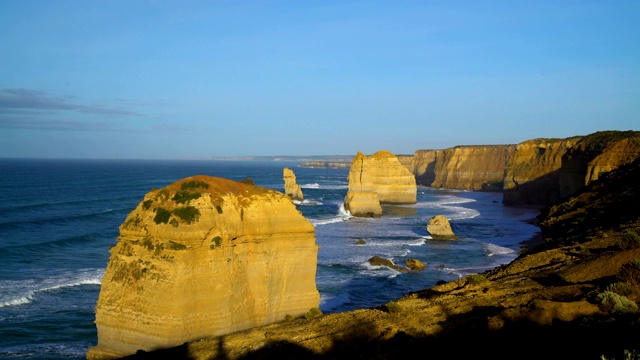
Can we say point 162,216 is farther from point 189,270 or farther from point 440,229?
point 440,229

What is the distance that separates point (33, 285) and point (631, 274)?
30.2 m

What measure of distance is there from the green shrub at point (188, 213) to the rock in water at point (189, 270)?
0.03m

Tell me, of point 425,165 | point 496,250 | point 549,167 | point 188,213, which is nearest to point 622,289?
point 188,213

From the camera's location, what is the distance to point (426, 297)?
57.7 feet

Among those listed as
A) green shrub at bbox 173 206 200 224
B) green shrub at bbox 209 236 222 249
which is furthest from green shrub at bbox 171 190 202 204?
green shrub at bbox 209 236 222 249

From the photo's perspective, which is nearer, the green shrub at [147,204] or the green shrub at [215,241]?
the green shrub at [215,241]

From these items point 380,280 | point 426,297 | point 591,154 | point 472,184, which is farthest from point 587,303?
point 472,184

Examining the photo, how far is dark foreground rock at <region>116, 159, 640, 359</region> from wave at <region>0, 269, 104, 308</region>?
15.4 meters

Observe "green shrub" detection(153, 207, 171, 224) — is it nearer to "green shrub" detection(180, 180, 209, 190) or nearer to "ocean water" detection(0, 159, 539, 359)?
"green shrub" detection(180, 180, 209, 190)

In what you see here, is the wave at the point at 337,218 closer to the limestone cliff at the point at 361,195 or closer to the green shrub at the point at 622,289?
the limestone cliff at the point at 361,195

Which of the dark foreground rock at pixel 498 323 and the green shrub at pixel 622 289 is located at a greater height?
the green shrub at pixel 622 289

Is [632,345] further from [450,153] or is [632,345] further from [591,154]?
[450,153]

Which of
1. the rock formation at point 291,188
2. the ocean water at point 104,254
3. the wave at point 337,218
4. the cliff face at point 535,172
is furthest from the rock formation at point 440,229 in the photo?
the rock formation at point 291,188

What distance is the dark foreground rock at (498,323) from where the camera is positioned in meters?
10.6
